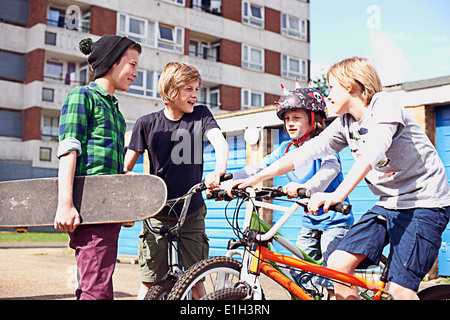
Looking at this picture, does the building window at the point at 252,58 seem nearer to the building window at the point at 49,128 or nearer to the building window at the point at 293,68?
the building window at the point at 293,68

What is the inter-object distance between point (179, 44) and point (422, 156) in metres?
29.6

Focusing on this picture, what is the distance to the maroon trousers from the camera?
285cm

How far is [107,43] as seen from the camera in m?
3.26

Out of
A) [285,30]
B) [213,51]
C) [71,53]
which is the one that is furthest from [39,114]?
[285,30]

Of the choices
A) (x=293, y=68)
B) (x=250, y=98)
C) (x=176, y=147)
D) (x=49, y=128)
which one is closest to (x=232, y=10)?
(x=250, y=98)

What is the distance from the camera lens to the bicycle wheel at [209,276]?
8.59 ft

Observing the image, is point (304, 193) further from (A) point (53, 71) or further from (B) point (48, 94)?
(A) point (53, 71)

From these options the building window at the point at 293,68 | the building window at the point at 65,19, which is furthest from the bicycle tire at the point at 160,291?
the building window at the point at 293,68

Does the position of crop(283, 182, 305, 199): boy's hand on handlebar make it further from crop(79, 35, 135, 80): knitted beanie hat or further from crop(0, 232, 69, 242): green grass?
crop(0, 232, 69, 242): green grass

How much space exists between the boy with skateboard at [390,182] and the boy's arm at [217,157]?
0.23 m

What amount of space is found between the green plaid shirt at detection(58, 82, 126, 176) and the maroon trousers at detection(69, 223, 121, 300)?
13.5 inches

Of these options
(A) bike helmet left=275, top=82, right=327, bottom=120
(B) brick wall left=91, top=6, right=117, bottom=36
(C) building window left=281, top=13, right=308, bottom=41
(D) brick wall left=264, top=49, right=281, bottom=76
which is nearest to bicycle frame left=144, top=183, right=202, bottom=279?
(A) bike helmet left=275, top=82, right=327, bottom=120

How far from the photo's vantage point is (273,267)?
2.95 metres

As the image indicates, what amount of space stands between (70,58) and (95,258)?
2846 centimetres
